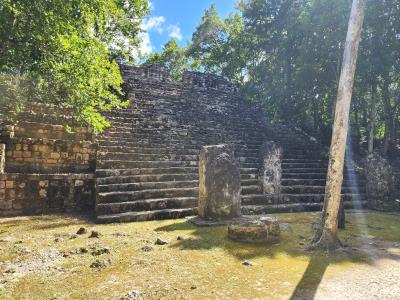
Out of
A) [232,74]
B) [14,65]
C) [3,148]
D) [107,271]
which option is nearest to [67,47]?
[14,65]

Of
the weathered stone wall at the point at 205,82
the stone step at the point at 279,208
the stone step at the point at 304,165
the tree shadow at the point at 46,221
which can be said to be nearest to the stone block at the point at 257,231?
the stone step at the point at 279,208

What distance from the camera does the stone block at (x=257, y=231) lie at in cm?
512

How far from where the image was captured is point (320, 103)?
1772 centimetres

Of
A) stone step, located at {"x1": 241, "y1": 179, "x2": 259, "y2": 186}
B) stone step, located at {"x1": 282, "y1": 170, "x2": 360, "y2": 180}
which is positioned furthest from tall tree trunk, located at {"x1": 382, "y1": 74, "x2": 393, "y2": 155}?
stone step, located at {"x1": 241, "y1": 179, "x2": 259, "y2": 186}

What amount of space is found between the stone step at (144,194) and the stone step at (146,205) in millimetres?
280

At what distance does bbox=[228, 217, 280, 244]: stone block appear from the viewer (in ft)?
16.8

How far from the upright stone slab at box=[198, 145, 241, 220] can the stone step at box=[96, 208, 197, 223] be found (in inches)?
26.8

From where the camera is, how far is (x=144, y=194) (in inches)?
305

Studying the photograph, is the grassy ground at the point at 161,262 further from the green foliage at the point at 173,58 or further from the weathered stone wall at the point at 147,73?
the green foliage at the point at 173,58

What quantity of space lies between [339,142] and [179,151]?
6485mm

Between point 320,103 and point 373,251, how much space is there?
14226 mm

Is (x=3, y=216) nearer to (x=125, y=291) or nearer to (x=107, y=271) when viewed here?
(x=107, y=271)

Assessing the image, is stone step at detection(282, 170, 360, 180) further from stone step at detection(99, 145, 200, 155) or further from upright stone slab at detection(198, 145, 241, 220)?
upright stone slab at detection(198, 145, 241, 220)

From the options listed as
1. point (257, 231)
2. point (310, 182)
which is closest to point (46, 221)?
point (257, 231)
